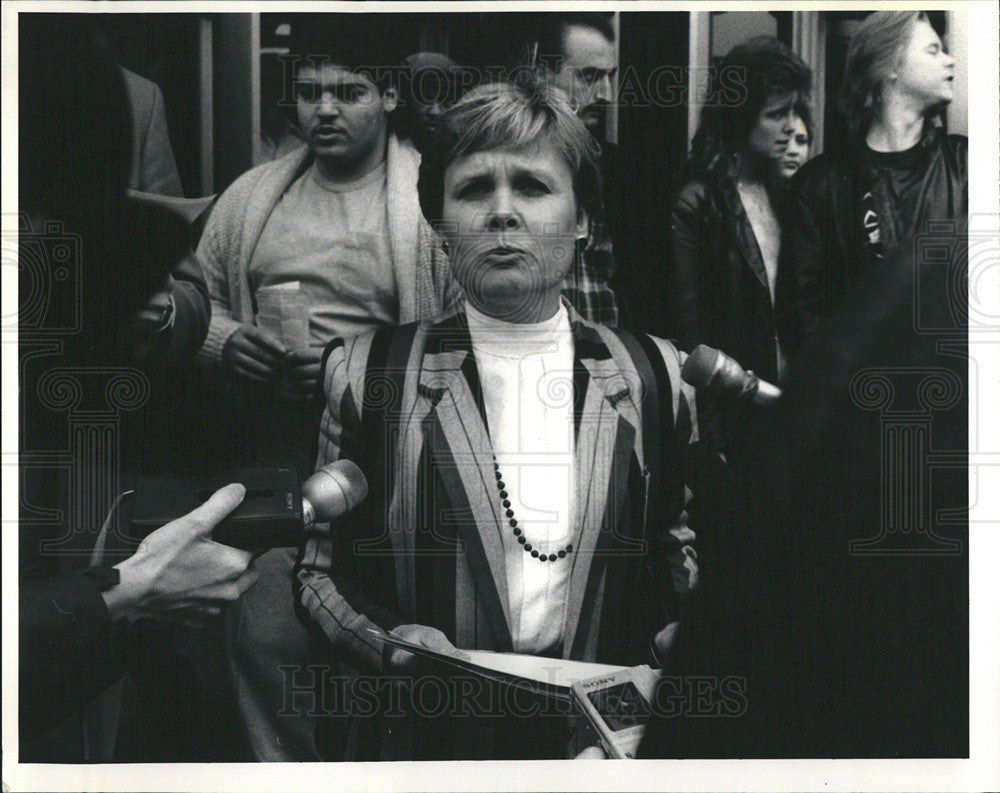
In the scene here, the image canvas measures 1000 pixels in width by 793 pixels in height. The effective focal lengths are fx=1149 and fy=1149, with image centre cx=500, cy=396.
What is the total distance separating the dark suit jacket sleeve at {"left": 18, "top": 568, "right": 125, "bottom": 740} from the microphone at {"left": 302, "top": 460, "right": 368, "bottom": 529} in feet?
2.47

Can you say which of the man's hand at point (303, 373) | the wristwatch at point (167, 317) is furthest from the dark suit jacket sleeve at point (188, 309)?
the man's hand at point (303, 373)

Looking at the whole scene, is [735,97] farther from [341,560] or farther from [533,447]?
[341,560]

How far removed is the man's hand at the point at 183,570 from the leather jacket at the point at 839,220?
86.3 inches

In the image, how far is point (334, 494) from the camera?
13.8ft

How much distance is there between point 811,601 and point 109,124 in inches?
124

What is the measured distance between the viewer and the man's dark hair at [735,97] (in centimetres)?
430

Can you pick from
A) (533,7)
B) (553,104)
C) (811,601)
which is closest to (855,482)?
(811,601)

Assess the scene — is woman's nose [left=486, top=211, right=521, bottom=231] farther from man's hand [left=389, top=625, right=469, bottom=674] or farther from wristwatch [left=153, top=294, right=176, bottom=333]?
man's hand [left=389, top=625, right=469, bottom=674]

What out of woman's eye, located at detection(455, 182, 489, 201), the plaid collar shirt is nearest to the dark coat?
the plaid collar shirt

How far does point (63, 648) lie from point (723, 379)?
2.63m

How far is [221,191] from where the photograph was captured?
4.25 m

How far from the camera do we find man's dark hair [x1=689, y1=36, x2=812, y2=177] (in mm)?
4305

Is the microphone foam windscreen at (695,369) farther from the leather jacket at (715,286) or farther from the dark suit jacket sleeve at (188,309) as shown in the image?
the dark suit jacket sleeve at (188,309)

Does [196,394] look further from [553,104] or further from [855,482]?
[855,482]
